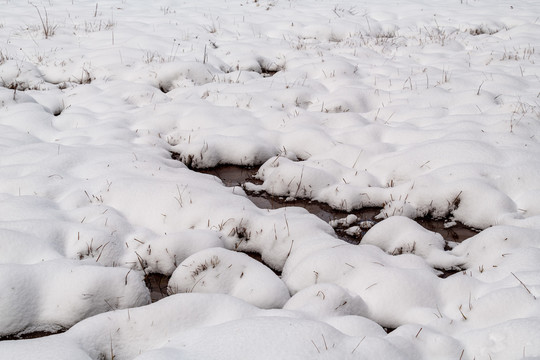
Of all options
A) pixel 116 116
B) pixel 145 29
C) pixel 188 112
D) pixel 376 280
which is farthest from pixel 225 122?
pixel 145 29

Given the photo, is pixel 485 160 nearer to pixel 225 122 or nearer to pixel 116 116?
pixel 225 122

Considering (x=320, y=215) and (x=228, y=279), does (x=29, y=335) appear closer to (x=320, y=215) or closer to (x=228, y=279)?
(x=228, y=279)

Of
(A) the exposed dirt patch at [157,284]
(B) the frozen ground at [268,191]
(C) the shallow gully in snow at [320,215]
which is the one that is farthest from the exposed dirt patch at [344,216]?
(A) the exposed dirt patch at [157,284]

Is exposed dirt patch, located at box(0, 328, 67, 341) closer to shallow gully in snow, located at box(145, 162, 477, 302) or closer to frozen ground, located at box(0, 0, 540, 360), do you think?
frozen ground, located at box(0, 0, 540, 360)

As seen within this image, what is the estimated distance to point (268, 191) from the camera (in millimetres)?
4418

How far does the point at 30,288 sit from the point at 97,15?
9631mm

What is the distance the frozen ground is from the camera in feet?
8.04

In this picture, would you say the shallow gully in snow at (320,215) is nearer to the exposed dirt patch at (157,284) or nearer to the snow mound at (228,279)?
the exposed dirt patch at (157,284)

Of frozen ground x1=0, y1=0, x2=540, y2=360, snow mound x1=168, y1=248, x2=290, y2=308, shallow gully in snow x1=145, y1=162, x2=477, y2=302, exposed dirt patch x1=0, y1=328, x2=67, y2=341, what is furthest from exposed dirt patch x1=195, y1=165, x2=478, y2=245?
exposed dirt patch x1=0, y1=328, x2=67, y2=341

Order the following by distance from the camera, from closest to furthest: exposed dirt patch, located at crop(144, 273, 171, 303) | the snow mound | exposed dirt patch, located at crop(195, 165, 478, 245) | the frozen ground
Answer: the frozen ground
the snow mound
exposed dirt patch, located at crop(144, 273, 171, 303)
exposed dirt patch, located at crop(195, 165, 478, 245)

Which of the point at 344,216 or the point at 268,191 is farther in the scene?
the point at 268,191

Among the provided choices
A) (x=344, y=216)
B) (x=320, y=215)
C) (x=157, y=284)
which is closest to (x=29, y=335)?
(x=157, y=284)

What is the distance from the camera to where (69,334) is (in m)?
2.32

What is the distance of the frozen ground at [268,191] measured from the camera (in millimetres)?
2449
